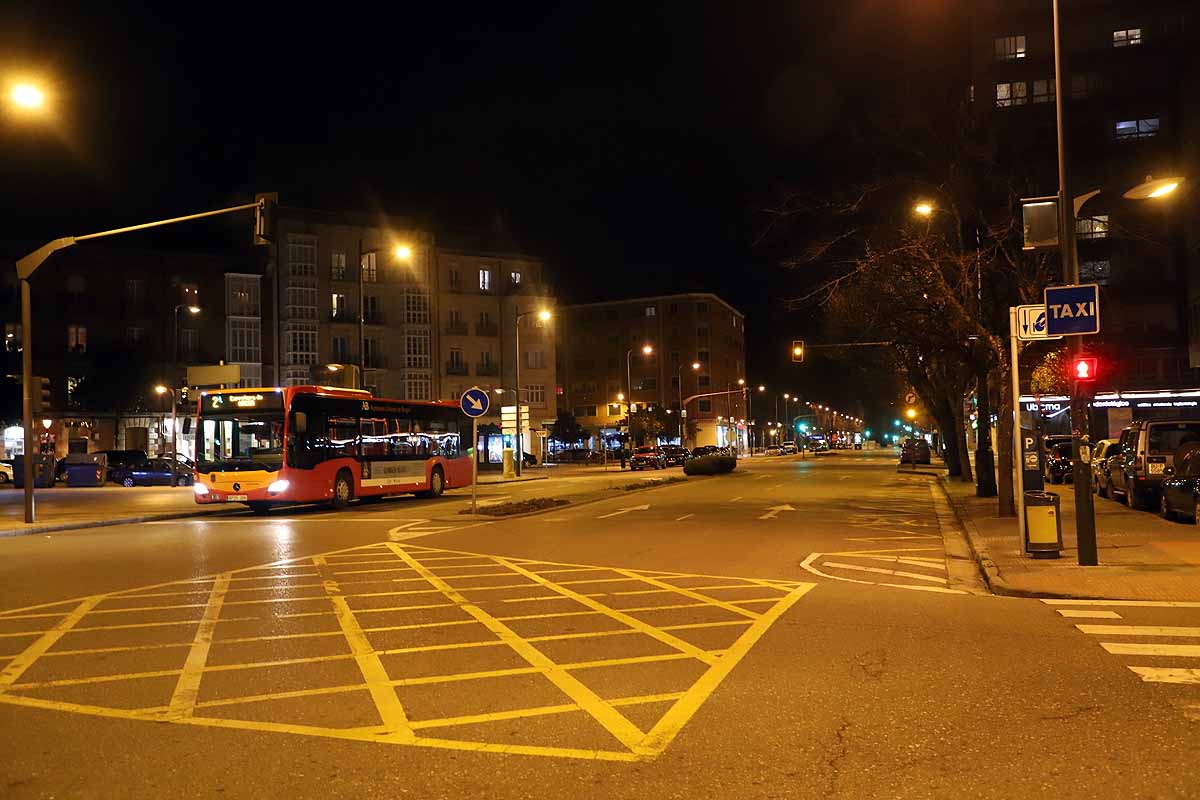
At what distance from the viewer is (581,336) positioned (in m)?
116

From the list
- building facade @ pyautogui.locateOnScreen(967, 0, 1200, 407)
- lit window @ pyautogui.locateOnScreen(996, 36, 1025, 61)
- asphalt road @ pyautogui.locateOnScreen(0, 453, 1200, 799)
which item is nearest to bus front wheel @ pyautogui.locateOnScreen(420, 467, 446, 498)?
asphalt road @ pyautogui.locateOnScreen(0, 453, 1200, 799)

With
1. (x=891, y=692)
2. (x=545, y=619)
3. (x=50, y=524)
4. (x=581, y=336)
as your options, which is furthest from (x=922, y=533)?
(x=581, y=336)

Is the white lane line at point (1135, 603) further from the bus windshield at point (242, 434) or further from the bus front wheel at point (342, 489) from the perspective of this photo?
the bus front wheel at point (342, 489)

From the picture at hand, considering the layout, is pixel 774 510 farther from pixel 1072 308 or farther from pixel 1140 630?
pixel 1140 630

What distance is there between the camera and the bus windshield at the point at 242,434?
24078 mm

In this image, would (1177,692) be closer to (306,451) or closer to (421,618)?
(421,618)

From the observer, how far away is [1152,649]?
26.0 ft

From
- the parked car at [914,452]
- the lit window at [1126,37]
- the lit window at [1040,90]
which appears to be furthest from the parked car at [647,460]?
the lit window at [1126,37]

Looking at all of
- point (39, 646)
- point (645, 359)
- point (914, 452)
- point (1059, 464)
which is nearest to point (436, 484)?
point (1059, 464)

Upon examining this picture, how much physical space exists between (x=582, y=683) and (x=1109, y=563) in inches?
370

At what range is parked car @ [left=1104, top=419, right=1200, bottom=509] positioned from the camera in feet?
68.4

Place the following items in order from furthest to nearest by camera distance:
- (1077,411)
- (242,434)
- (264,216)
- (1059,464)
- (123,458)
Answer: (123,458), (1059,464), (242,434), (264,216), (1077,411)

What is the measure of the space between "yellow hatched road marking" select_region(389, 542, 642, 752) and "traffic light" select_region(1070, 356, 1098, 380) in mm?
8360

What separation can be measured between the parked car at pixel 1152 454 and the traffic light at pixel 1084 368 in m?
9.20
